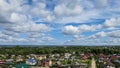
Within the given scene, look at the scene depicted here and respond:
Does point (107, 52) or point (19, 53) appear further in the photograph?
point (107, 52)

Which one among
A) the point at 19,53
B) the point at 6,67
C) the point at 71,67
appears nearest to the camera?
the point at 6,67

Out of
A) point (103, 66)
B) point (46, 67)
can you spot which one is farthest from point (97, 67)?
point (46, 67)

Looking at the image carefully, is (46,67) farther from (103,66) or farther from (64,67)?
(103,66)

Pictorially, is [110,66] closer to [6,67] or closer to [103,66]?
[103,66]

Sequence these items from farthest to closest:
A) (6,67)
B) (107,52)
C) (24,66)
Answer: (107,52), (6,67), (24,66)

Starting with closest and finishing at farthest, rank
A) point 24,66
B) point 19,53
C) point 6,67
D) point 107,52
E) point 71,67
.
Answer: point 24,66
point 6,67
point 71,67
point 19,53
point 107,52

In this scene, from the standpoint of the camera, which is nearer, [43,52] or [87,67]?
[87,67]

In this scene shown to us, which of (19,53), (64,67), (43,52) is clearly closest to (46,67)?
(64,67)

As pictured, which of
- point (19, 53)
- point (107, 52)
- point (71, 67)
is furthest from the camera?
point (107, 52)

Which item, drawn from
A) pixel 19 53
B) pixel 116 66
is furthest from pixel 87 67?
pixel 19 53
